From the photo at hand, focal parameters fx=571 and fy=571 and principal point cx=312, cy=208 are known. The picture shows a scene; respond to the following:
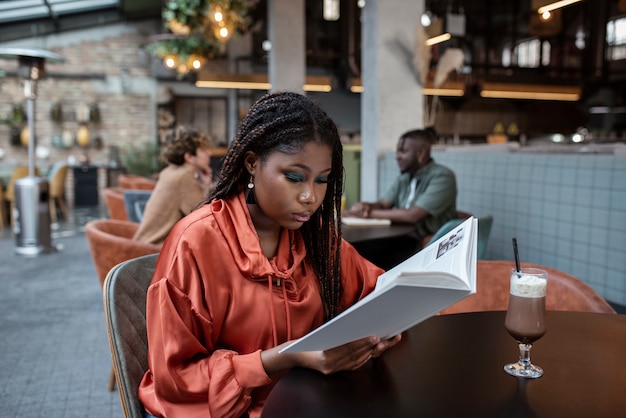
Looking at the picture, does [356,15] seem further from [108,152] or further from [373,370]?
[373,370]

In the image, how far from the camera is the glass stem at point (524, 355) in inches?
42.2

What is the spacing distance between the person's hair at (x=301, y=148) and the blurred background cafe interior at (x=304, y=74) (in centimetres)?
345

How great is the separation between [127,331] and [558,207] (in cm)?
283

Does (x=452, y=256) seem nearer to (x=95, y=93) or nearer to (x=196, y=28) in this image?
(x=196, y=28)

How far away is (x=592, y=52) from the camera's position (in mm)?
10078

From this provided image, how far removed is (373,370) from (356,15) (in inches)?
416

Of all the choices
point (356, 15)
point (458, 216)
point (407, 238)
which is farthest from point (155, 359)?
point (356, 15)

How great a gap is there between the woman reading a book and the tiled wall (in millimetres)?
2156

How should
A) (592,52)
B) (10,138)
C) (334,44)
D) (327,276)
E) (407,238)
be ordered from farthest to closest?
(334,44) → (10,138) → (592,52) → (407,238) → (327,276)

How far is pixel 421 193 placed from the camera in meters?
3.51

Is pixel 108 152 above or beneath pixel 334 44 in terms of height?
beneath

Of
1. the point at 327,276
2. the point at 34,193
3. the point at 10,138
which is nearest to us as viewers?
the point at 327,276

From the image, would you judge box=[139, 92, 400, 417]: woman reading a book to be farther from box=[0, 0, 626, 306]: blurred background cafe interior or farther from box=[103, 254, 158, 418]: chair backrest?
box=[0, 0, 626, 306]: blurred background cafe interior

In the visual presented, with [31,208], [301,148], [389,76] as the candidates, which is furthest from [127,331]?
[31,208]
